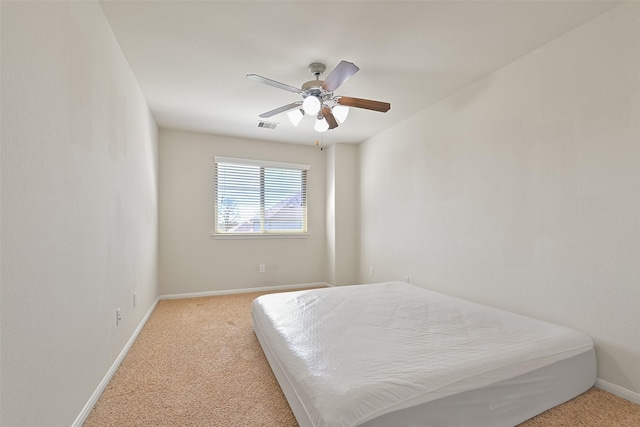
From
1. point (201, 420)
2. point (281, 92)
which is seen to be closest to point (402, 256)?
point (281, 92)

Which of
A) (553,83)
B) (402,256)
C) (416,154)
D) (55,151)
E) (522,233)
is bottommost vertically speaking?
(402,256)

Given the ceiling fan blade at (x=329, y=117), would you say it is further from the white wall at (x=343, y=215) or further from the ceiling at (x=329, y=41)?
the white wall at (x=343, y=215)

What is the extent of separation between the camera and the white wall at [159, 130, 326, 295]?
13.8 ft

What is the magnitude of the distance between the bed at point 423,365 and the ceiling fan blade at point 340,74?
67.9 inches

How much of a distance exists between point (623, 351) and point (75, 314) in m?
3.10

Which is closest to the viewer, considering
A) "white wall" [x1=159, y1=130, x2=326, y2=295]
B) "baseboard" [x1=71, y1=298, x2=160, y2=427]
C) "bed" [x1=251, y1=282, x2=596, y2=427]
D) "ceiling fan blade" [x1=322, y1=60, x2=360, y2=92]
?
"bed" [x1=251, y1=282, x2=596, y2=427]

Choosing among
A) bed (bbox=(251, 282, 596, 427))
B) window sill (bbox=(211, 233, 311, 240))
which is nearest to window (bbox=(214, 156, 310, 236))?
window sill (bbox=(211, 233, 311, 240))

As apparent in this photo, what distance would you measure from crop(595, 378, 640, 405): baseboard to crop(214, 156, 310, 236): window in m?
3.74

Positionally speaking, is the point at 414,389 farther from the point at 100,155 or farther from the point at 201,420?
the point at 100,155

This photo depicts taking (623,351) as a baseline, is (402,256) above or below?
above

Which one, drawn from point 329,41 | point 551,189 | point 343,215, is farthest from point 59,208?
point 343,215

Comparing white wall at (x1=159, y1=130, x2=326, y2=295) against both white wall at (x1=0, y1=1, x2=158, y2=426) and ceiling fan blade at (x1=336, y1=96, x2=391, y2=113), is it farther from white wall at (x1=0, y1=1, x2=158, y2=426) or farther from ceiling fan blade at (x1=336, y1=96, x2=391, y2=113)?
ceiling fan blade at (x1=336, y1=96, x2=391, y2=113)

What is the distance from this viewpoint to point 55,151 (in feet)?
4.33

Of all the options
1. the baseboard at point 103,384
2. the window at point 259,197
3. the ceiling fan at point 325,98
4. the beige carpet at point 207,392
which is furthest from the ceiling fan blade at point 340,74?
the window at point 259,197
